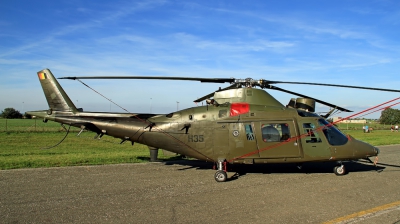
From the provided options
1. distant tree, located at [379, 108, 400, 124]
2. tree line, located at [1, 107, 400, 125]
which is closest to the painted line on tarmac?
tree line, located at [1, 107, 400, 125]

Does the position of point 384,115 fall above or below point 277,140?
above

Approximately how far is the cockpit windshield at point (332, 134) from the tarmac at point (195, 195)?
113 centimetres

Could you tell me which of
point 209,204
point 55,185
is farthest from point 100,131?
point 209,204

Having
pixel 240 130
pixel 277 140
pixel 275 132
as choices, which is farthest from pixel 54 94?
pixel 277 140

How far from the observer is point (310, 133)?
1031 cm

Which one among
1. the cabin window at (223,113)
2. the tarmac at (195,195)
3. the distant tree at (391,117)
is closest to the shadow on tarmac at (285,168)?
the tarmac at (195,195)

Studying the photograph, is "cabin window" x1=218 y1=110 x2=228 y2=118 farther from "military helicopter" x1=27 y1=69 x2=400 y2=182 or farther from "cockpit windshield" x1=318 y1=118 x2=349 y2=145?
"cockpit windshield" x1=318 y1=118 x2=349 y2=145

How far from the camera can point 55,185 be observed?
338 inches

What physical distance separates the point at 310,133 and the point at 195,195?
4721mm

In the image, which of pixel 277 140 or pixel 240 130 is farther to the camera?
pixel 240 130

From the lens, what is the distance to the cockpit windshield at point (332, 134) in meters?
10.4

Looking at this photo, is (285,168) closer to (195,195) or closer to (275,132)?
(275,132)

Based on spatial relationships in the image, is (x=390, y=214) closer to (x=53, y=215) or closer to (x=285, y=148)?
(x=285, y=148)

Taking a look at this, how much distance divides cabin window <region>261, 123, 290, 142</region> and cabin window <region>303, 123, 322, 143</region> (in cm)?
64
